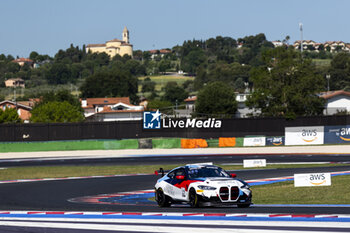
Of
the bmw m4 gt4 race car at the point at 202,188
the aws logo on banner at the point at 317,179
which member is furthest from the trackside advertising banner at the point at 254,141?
the bmw m4 gt4 race car at the point at 202,188

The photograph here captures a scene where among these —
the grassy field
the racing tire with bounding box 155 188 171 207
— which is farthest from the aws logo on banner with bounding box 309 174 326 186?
the grassy field

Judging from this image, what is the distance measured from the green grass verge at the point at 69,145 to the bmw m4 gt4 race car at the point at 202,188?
4478 cm

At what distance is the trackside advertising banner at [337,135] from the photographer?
61.9 m

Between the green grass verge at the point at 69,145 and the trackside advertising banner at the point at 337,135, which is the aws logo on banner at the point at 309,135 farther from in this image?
the green grass verge at the point at 69,145

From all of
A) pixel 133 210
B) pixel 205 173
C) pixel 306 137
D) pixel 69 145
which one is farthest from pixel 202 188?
pixel 69 145

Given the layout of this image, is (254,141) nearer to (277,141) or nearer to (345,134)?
(277,141)

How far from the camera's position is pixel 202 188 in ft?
55.4

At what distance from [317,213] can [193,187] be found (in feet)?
13.4

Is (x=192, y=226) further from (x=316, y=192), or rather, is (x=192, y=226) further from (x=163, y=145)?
(x=163, y=145)

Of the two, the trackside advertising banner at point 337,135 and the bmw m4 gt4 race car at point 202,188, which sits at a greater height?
the bmw m4 gt4 race car at point 202,188

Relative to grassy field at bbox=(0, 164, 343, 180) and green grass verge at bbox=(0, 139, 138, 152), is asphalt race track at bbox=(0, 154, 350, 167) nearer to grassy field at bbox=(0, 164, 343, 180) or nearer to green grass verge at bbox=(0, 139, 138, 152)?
grassy field at bbox=(0, 164, 343, 180)

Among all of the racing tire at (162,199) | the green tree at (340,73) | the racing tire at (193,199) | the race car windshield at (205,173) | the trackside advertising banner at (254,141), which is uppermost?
the green tree at (340,73)

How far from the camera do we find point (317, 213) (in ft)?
47.7

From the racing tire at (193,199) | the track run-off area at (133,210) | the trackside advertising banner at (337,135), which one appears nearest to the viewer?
the track run-off area at (133,210)
